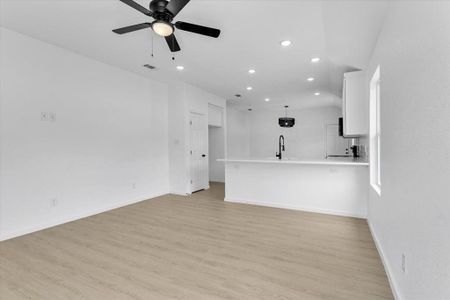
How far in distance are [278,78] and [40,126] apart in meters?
4.46

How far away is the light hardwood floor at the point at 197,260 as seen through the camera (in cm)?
190

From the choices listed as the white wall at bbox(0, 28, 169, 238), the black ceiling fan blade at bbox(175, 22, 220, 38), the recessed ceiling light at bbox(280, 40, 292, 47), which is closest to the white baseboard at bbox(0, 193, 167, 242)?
the white wall at bbox(0, 28, 169, 238)

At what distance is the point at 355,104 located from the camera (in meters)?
3.79

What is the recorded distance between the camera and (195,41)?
3.28 meters

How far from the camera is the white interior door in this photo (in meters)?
5.85

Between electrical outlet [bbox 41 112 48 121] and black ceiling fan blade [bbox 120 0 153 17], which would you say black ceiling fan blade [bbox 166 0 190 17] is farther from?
electrical outlet [bbox 41 112 48 121]

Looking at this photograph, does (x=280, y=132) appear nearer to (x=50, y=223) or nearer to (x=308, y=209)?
(x=308, y=209)

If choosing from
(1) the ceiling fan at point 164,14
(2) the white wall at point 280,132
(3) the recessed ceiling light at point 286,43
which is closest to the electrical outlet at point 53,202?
(1) the ceiling fan at point 164,14

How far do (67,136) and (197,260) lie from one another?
2.97m

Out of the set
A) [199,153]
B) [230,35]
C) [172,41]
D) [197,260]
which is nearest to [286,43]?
[230,35]

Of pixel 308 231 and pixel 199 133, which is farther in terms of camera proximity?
pixel 199 133

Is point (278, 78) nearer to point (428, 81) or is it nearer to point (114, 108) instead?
point (114, 108)

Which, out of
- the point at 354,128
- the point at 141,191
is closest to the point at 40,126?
the point at 141,191

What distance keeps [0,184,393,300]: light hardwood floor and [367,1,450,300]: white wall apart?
529 millimetres
